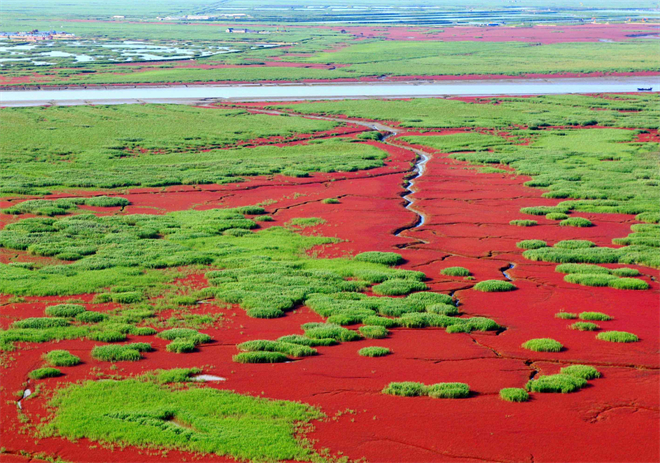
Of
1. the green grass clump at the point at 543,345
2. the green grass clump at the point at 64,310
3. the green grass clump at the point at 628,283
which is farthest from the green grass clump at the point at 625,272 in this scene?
the green grass clump at the point at 64,310

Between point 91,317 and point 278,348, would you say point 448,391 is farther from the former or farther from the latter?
point 91,317

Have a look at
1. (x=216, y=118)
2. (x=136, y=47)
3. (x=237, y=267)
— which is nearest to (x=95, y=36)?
(x=136, y=47)

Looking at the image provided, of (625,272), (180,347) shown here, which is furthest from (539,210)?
(180,347)

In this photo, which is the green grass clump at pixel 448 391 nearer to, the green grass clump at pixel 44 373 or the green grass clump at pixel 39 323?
the green grass clump at pixel 44 373

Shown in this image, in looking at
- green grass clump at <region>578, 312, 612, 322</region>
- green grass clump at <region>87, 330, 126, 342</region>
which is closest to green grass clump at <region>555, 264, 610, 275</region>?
green grass clump at <region>578, 312, 612, 322</region>

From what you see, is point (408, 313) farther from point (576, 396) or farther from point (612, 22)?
point (612, 22)

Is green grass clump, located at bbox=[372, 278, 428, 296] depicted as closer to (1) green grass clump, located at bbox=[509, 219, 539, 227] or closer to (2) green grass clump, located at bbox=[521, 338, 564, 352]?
(2) green grass clump, located at bbox=[521, 338, 564, 352]
